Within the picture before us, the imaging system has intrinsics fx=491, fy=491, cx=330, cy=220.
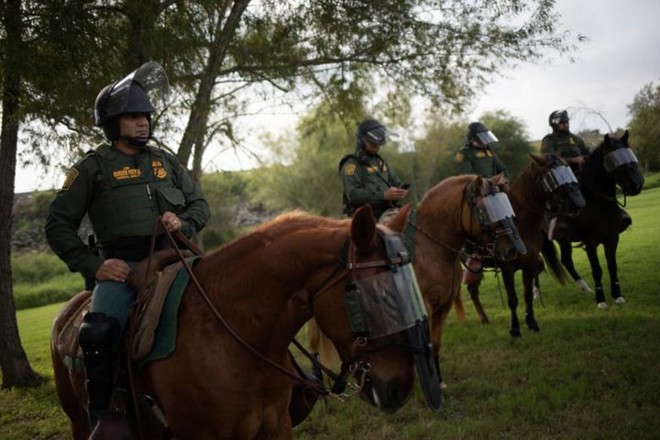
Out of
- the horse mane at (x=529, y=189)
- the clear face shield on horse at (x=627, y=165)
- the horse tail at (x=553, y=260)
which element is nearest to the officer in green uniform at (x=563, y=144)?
the clear face shield on horse at (x=627, y=165)

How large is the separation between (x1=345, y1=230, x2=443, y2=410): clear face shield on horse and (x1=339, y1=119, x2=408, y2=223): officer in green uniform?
4271 mm

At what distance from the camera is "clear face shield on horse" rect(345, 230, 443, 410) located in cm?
222

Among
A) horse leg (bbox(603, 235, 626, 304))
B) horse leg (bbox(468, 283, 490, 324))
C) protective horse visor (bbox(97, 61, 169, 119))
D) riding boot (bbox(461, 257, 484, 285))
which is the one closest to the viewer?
protective horse visor (bbox(97, 61, 169, 119))

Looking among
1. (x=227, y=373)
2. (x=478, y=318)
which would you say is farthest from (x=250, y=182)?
(x=227, y=373)

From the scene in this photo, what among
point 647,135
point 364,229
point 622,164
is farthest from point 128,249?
point 647,135

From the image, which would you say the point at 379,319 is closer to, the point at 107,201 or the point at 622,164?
the point at 107,201

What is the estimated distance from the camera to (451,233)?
603cm

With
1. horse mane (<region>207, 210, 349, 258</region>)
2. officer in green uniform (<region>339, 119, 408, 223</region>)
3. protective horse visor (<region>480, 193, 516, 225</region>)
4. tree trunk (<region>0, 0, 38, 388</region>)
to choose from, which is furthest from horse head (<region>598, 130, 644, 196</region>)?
tree trunk (<region>0, 0, 38, 388</region>)

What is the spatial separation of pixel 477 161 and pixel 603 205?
101 inches

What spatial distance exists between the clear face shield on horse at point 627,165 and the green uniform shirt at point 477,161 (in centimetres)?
176

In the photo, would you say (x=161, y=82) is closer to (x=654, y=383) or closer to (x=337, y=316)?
(x=337, y=316)

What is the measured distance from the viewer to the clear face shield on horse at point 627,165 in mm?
8359

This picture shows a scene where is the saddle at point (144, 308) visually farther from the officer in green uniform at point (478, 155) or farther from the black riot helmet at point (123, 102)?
the officer in green uniform at point (478, 155)

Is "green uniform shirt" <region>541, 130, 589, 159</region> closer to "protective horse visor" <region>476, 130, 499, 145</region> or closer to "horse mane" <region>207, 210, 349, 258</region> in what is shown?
"protective horse visor" <region>476, 130, 499, 145</region>
